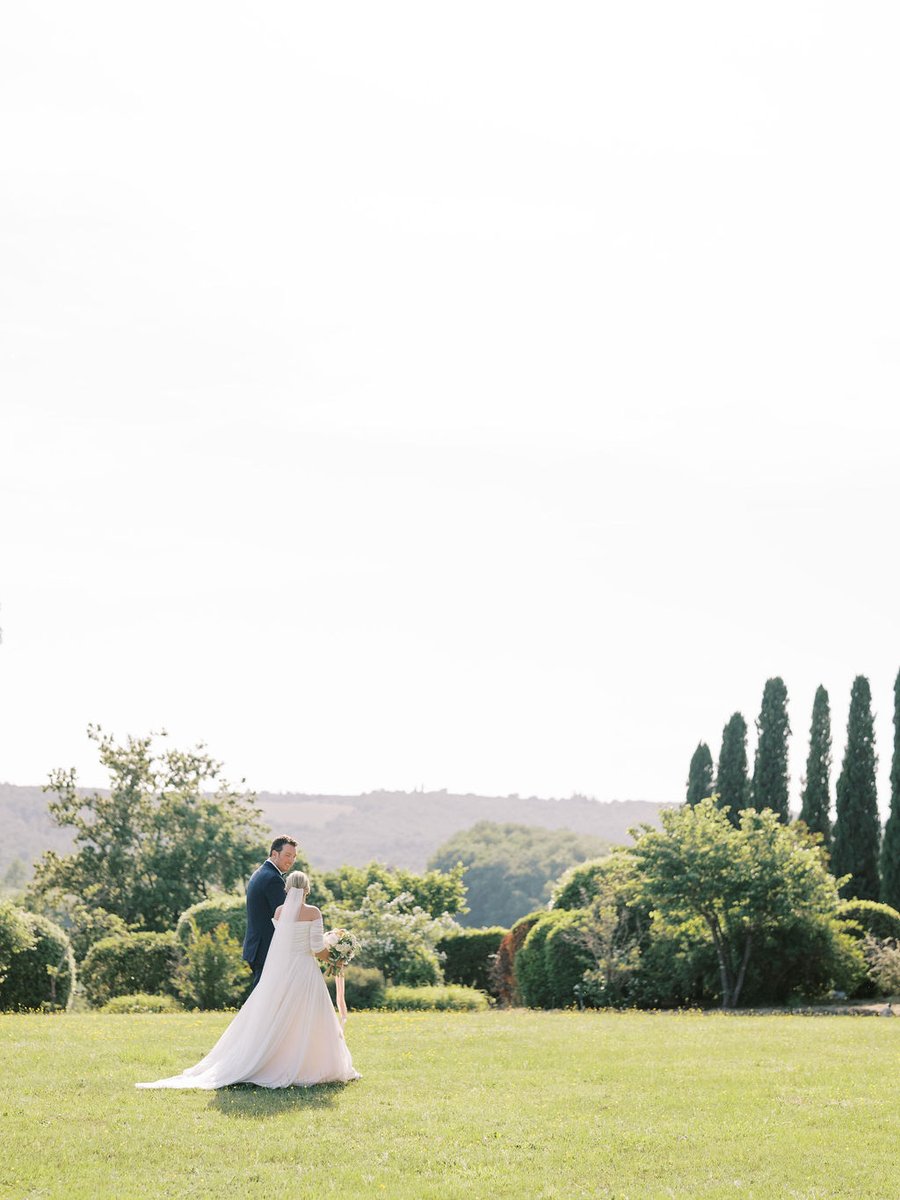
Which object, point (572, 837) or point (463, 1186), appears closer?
point (463, 1186)

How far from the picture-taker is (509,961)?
1362 inches

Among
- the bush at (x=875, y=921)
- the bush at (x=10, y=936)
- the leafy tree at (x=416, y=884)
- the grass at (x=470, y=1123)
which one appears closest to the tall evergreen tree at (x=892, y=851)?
the bush at (x=875, y=921)

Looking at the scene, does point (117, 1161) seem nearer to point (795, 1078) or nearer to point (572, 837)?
point (795, 1078)

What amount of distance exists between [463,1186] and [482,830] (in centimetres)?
12299

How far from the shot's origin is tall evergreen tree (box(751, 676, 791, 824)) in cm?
5066

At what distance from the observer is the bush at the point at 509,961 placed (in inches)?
1321

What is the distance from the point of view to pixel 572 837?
129875mm

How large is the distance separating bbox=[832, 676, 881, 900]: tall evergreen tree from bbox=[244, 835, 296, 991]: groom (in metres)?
36.1

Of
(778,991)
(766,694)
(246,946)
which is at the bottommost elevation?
(778,991)

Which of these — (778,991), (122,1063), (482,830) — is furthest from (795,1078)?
(482,830)

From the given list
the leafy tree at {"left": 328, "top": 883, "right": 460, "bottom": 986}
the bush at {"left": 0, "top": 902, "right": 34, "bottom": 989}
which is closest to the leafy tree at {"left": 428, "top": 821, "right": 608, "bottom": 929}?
the leafy tree at {"left": 328, "top": 883, "right": 460, "bottom": 986}

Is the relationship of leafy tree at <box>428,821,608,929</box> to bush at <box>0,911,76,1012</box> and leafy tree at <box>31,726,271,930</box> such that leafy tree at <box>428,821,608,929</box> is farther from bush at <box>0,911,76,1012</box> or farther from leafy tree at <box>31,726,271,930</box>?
bush at <box>0,911,76,1012</box>

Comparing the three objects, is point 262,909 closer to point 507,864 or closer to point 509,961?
point 509,961

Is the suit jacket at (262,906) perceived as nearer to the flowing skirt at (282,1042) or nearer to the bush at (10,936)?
the flowing skirt at (282,1042)
